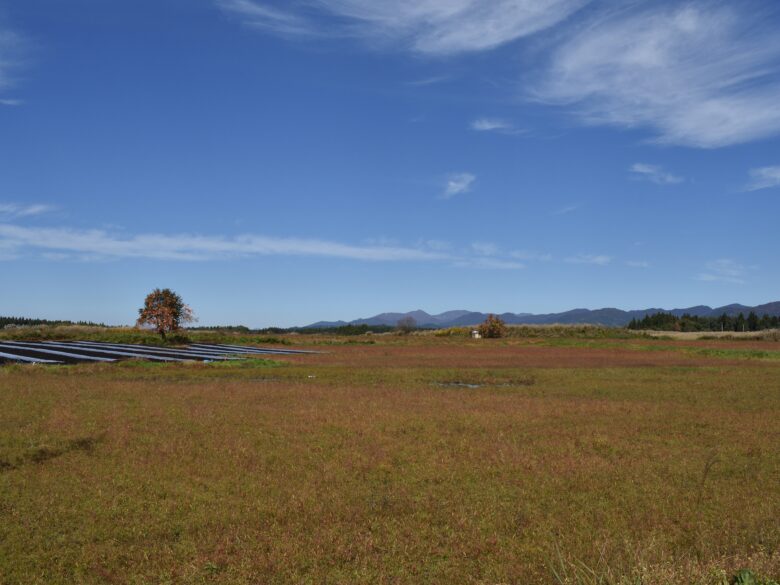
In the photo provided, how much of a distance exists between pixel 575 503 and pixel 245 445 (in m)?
7.68

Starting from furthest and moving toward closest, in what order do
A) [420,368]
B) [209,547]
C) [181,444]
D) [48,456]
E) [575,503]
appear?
[420,368]
[181,444]
[48,456]
[575,503]
[209,547]

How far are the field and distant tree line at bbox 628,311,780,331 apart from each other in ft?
438

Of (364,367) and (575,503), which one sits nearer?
(575,503)

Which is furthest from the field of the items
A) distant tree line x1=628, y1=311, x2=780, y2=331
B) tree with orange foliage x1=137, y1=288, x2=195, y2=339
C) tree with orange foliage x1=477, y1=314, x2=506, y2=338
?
distant tree line x1=628, y1=311, x2=780, y2=331

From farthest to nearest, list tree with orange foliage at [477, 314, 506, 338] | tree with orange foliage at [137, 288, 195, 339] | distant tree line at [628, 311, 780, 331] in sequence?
distant tree line at [628, 311, 780, 331] → tree with orange foliage at [477, 314, 506, 338] → tree with orange foliage at [137, 288, 195, 339]

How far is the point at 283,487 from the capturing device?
34.2ft

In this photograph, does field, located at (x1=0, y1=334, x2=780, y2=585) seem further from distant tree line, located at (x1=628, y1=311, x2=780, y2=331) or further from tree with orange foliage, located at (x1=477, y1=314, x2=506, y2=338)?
distant tree line, located at (x1=628, y1=311, x2=780, y2=331)

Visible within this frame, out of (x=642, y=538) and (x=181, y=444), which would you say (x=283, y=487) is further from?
(x=642, y=538)

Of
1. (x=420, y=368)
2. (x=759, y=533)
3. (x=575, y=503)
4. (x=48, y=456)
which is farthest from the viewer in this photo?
(x=420, y=368)

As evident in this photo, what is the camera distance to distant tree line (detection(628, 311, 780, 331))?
448ft

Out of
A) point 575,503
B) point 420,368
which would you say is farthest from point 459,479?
point 420,368

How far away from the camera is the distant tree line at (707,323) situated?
13650 cm

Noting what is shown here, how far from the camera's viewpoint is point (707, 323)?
5969 inches

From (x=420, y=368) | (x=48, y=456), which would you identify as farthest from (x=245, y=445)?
(x=420, y=368)
